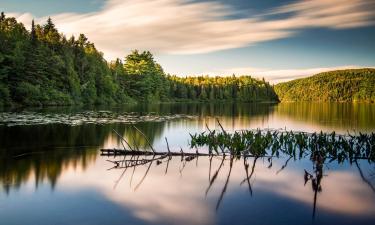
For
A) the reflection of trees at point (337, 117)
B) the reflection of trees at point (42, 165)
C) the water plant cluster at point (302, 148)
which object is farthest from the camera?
the reflection of trees at point (337, 117)

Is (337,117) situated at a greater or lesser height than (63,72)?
lesser

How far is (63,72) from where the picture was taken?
76000mm

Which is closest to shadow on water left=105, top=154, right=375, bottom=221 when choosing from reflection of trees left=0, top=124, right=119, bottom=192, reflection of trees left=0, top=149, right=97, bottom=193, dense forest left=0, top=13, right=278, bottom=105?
reflection of trees left=0, top=149, right=97, bottom=193

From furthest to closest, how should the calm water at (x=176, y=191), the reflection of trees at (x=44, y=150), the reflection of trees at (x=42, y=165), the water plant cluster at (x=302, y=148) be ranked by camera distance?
the water plant cluster at (x=302, y=148) < the reflection of trees at (x=44, y=150) < the reflection of trees at (x=42, y=165) < the calm water at (x=176, y=191)

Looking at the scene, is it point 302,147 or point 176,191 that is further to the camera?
point 302,147

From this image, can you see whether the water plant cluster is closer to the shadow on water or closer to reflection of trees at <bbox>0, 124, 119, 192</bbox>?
the shadow on water

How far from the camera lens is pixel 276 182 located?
17125mm

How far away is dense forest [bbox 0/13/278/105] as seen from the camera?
60500mm

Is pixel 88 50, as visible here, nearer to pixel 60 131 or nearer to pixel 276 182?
pixel 60 131

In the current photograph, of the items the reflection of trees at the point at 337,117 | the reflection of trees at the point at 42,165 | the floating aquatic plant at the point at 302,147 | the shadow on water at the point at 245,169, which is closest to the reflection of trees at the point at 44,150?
the reflection of trees at the point at 42,165

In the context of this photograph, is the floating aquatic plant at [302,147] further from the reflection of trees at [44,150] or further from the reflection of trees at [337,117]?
the reflection of trees at [337,117]

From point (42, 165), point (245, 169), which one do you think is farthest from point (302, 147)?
point (42, 165)

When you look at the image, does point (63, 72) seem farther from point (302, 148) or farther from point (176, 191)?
point (176, 191)

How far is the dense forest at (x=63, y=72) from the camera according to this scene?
60500mm
